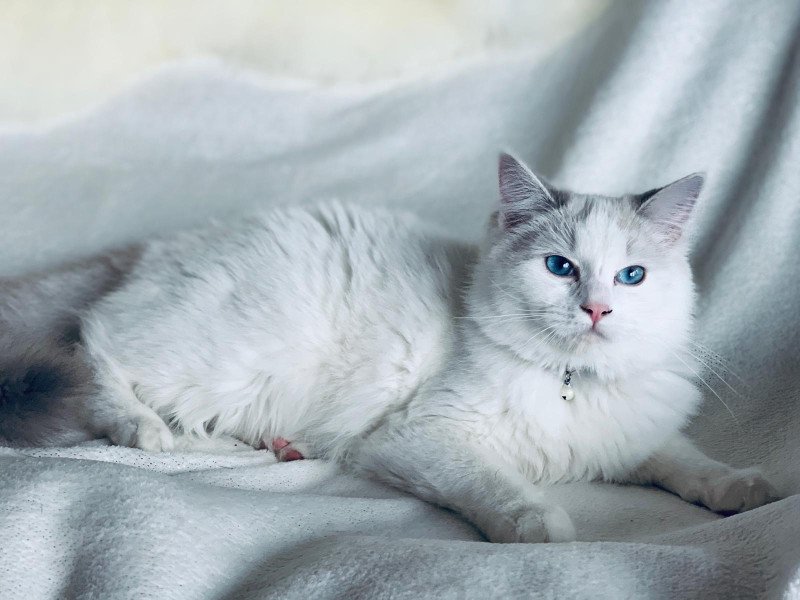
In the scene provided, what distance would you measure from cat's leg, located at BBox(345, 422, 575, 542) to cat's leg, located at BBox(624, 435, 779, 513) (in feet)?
0.84

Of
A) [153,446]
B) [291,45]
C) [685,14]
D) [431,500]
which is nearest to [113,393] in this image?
[153,446]

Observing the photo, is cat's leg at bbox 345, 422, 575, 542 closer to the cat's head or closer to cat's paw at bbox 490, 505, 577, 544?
cat's paw at bbox 490, 505, 577, 544

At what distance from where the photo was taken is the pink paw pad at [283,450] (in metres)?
2.04

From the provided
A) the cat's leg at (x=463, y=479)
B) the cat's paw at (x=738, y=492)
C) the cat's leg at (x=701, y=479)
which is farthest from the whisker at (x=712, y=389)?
the cat's leg at (x=463, y=479)

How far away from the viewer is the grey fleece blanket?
1364 mm

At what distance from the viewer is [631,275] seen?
1.76m

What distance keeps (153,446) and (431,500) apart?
24.5 inches

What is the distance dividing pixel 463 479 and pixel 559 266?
46 cm

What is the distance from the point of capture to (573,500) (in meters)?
1.82

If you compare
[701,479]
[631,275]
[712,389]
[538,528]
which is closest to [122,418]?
[538,528]

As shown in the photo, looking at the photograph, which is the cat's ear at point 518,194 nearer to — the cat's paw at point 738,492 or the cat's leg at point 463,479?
the cat's leg at point 463,479

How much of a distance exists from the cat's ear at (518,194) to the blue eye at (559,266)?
0.46ft

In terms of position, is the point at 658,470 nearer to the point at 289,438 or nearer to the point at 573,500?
the point at 573,500

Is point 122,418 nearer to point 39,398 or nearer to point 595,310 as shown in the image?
point 39,398
